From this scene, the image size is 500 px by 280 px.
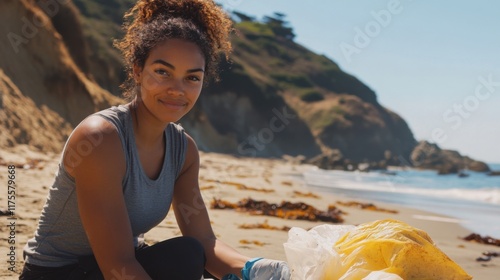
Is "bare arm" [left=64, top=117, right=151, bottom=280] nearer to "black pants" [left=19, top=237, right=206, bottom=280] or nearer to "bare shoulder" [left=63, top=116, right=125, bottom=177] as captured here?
"bare shoulder" [left=63, top=116, right=125, bottom=177]

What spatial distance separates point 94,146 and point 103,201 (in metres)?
0.24

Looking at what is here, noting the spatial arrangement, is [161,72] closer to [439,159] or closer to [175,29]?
[175,29]

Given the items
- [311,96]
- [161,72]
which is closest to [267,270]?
[161,72]

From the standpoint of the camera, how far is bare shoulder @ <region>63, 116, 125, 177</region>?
2301 mm

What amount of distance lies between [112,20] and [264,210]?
5047cm

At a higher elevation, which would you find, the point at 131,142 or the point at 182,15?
the point at 182,15

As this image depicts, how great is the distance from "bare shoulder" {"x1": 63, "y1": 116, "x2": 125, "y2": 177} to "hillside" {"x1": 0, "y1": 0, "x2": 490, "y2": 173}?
431cm

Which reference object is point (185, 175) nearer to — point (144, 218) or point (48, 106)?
point (144, 218)

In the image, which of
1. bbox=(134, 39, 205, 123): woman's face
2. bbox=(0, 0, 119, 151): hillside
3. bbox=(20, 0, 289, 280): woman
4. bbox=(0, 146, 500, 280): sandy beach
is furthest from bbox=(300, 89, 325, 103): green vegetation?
bbox=(134, 39, 205, 123): woman's face

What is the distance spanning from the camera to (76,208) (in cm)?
251

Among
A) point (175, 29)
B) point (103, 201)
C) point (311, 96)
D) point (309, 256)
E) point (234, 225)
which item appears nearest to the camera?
point (103, 201)

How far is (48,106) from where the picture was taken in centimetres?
1538

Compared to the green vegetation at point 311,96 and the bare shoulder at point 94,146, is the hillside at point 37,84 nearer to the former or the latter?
the bare shoulder at point 94,146

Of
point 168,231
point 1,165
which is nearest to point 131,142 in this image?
point 168,231
